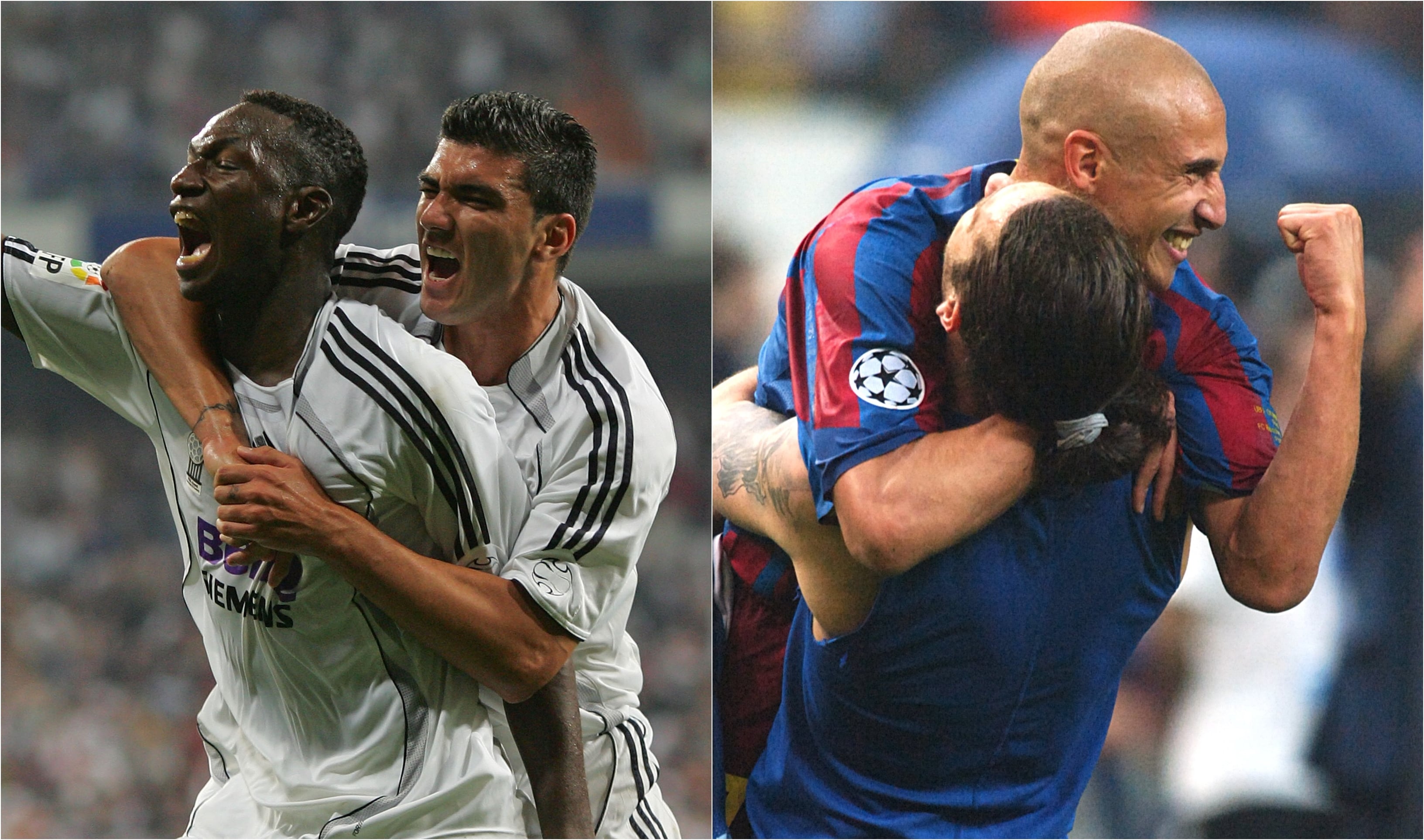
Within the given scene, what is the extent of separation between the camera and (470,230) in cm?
180

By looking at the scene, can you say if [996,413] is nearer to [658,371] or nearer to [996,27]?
[996,27]

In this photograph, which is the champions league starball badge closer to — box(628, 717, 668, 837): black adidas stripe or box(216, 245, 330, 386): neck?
box(216, 245, 330, 386): neck

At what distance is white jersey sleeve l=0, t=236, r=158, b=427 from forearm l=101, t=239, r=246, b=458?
0.03 meters

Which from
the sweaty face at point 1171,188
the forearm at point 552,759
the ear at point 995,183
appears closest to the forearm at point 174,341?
the forearm at point 552,759

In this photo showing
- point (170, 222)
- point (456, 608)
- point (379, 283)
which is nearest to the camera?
point (456, 608)

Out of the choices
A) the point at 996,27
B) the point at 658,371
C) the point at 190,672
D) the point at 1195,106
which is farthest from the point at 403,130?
the point at 1195,106

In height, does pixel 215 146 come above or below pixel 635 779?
above

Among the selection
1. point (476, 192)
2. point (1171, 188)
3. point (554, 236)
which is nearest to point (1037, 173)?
point (1171, 188)

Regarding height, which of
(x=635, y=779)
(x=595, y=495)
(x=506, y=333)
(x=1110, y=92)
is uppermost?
(x=1110, y=92)

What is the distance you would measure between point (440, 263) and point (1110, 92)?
1042 mm

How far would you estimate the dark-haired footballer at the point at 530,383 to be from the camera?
1713 millimetres

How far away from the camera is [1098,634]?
2232 millimetres

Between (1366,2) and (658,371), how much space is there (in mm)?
1558

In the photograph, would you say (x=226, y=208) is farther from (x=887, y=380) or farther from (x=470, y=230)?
(x=887, y=380)
